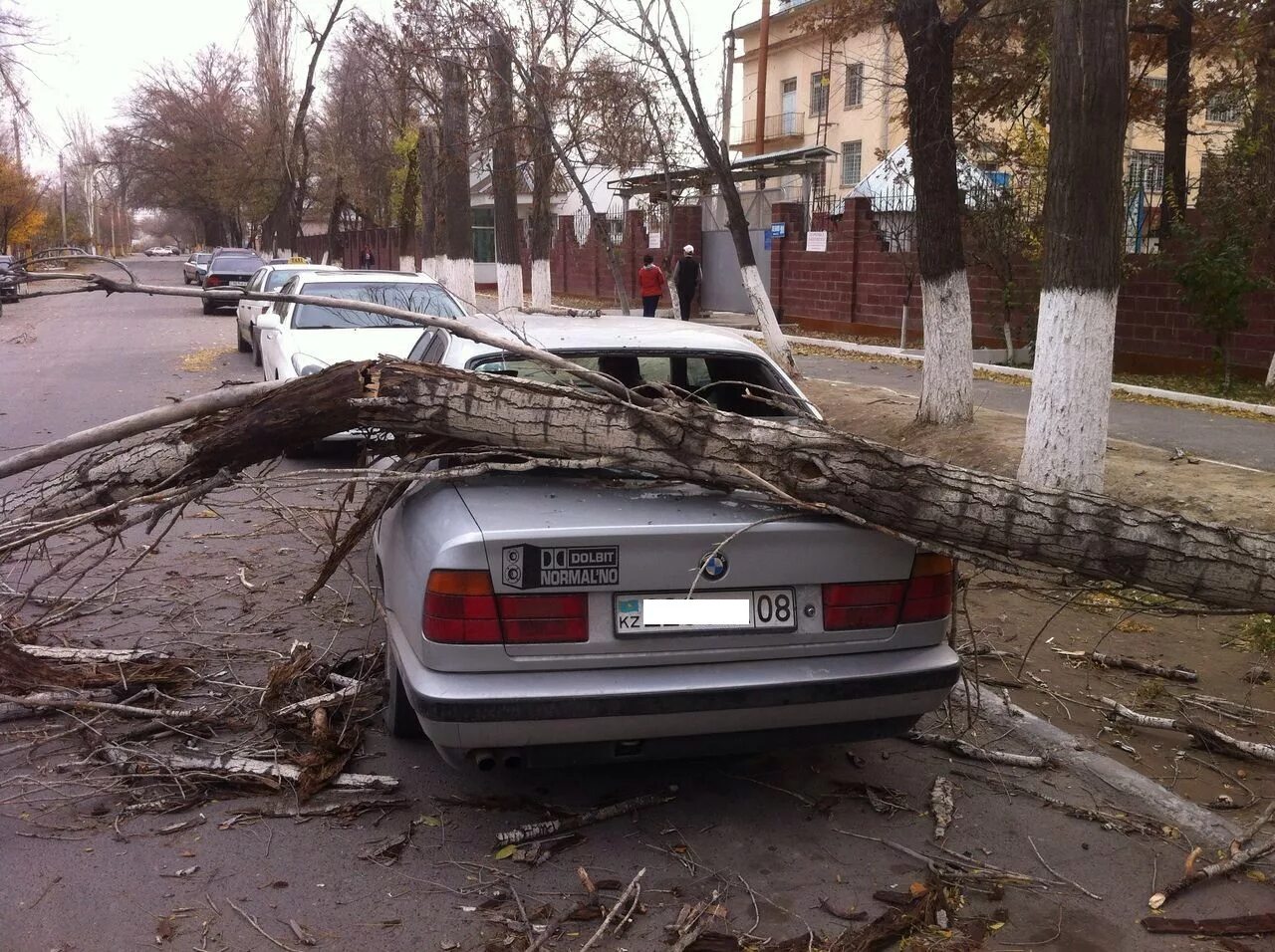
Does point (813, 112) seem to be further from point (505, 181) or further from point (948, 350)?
point (948, 350)

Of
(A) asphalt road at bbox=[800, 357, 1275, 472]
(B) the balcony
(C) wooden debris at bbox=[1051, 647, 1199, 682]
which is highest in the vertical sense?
(B) the balcony

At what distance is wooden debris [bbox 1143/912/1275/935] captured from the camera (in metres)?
3.15

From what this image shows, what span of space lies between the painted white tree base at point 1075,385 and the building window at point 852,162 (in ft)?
125

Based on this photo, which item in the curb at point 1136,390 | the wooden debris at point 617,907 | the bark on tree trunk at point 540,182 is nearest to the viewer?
the wooden debris at point 617,907

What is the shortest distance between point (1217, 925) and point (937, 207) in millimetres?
7880

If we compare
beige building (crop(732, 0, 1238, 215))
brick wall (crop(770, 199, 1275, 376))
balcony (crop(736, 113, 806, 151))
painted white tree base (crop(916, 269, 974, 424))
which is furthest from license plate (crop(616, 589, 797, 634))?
balcony (crop(736, 113, 806, 151))

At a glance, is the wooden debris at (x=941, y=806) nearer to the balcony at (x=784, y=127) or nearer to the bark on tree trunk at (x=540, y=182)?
the bark on tree trunk at (x=540, y=182)

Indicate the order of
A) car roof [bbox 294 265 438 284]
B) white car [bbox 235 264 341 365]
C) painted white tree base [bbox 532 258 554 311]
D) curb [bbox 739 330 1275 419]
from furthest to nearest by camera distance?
1. painted white tree base [bbox 532 258 554 311]
2. white car [bbox 235 264 341 365]
3. curb [bbox 739 330 1275 419]
4. car roof [bbox 294 265 438 284]

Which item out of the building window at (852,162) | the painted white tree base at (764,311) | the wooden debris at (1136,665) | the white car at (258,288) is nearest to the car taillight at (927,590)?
the wooden debris at (1136,665)

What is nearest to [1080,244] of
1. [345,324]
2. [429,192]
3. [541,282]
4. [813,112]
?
[345,324]

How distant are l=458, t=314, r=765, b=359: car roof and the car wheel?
1216 millimetres

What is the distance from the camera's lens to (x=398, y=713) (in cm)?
416

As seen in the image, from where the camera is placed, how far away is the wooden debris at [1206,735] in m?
4.23

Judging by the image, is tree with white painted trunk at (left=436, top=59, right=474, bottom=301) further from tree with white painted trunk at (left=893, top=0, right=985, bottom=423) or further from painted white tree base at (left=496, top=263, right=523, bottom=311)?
tree with white painted trunk at (left=893, top=0, right=985, bottom=423)
